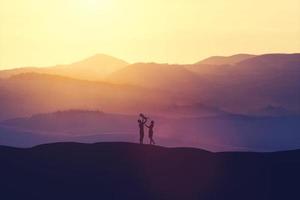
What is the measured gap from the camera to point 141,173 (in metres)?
38.8

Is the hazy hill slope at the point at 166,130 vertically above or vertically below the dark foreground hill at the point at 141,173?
above

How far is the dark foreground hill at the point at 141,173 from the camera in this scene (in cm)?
3672

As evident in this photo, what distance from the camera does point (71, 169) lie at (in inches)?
1517

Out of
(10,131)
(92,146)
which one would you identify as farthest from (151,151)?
(10,131)

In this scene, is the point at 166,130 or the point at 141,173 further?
the point at 166,130

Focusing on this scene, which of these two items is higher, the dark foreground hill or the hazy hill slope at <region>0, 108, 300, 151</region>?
the hazy hill slope at <region>0, 108, 300, 151</region>

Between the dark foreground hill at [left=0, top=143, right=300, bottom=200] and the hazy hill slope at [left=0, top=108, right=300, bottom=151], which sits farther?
the hazy hill slope at [left=0, top=108, right=300, bottom=151]

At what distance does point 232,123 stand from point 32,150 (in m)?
155

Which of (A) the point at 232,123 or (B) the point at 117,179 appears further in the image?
(A) the point at 232,123

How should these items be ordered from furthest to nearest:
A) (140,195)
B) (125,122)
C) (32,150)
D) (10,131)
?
(125,122), (10,131), (32,150), (140,195)

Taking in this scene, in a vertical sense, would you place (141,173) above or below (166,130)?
below

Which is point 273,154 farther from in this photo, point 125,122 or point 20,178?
point 125,122

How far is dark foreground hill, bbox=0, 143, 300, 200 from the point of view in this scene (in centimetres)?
3672

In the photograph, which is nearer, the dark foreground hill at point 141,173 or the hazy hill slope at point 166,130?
the dark foreground hill at point 141,173
